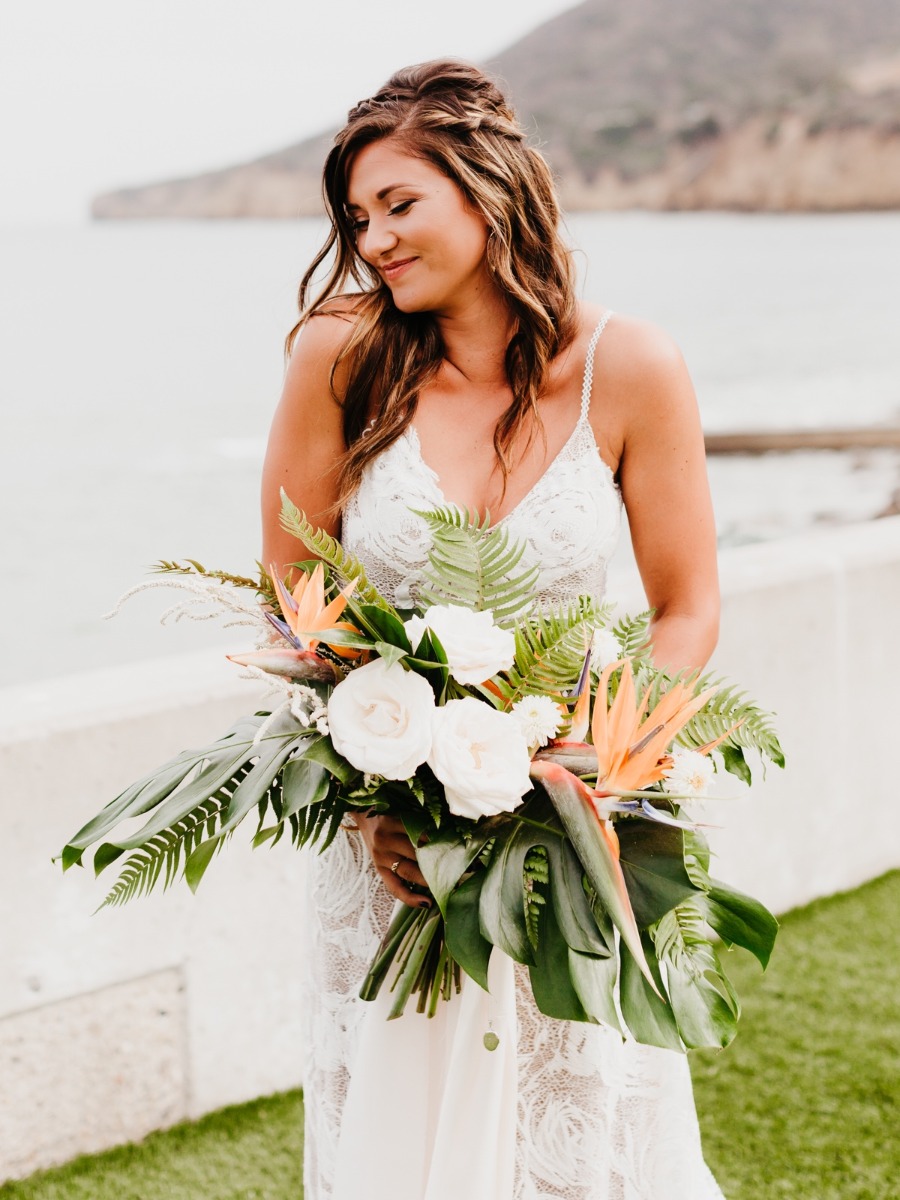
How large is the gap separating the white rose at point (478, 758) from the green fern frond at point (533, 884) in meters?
0.08

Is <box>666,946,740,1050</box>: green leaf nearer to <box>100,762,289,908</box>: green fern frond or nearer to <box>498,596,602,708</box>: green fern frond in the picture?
<box>498,596,602,708</box>: green fern frond

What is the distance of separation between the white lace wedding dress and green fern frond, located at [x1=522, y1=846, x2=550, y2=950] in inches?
13.1

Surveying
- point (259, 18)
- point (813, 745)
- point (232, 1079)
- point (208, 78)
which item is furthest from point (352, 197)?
point (259, 18)

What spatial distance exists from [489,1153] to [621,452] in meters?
0.96

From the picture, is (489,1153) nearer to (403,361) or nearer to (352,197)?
(403,361)

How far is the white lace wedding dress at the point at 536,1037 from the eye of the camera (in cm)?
164

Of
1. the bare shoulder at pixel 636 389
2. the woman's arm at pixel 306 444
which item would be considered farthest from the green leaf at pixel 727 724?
the woman's arm at pixel 306 444

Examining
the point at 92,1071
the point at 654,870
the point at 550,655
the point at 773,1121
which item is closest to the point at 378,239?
the point at 550,655

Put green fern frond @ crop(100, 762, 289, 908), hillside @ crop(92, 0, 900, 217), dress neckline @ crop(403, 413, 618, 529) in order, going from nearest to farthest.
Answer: green fern frond @ crop(100, 762, 289, 908)
dress neckline @ crop(403, 413, 618, 529)
hillside @ crop(92, 0, 900, 217)

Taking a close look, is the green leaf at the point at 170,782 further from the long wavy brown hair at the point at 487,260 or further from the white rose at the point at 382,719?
the long wavy brown hair at the point at 487,260

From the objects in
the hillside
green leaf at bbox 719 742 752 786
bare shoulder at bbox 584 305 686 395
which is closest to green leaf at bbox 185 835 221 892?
green leaf at bbox 719 742 752 786

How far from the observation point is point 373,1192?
4.92 feet

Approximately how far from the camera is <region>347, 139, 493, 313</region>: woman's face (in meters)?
1.70

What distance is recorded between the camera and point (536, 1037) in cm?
165
